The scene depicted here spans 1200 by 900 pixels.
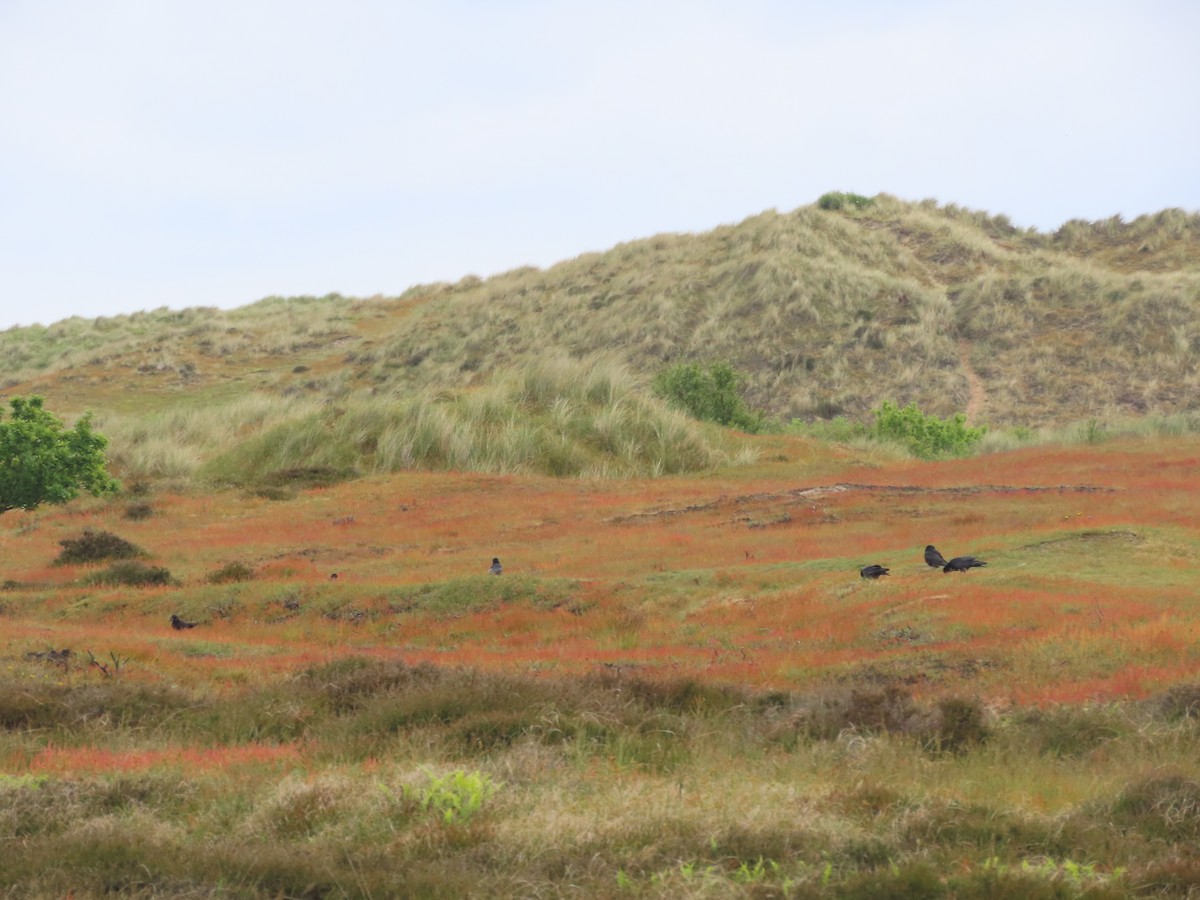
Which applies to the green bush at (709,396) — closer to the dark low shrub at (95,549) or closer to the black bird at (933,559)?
the dark low shrub at (95,549)

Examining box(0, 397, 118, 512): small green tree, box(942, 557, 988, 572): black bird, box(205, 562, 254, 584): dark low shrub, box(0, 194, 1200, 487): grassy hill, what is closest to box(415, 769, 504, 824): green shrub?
box(942, 557, 988, 572): black bird

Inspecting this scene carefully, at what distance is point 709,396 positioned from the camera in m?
48.6

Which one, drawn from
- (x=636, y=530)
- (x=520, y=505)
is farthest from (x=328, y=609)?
(x=520, y=505)

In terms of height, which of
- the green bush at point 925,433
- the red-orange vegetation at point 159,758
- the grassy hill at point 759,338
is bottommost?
the green bush at point 925,433

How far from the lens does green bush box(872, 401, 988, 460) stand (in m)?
45.5

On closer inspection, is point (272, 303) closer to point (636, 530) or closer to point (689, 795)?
point (636, 530)

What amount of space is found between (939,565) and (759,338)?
4532 cm

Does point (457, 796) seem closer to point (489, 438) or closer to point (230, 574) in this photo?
point (230, 574)

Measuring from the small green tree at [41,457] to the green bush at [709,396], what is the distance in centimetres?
2577

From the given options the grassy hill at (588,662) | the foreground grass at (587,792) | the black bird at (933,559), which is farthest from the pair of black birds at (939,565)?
the foreground grass at (587,792)

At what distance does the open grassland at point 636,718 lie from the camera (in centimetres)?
648

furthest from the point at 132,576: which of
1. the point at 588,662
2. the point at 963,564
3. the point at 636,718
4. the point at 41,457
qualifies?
the point at 636,718

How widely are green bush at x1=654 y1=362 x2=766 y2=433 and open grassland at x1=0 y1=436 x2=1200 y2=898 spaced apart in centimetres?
2338

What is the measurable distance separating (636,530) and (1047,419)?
33.0 metres
